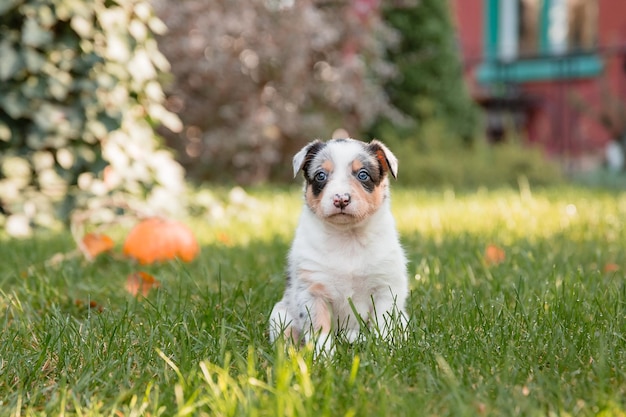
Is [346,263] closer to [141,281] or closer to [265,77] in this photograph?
[141,281]

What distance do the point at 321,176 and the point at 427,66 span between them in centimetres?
811

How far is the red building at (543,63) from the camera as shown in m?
14.3

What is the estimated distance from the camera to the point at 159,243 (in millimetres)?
4320

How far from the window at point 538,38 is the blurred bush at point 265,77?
5768 mm

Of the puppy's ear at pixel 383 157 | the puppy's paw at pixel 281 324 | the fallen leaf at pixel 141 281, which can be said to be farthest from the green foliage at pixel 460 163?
the puppy's paw at pixel 281 324

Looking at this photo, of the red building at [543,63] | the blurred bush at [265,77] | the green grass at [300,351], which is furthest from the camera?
the red building at [543,63]

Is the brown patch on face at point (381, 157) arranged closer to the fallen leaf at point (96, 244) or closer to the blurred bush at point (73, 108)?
the fallen leaf at point (96, 244)

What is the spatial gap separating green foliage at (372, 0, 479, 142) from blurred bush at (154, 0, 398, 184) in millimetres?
528

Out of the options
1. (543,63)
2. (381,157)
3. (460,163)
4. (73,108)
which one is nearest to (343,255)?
(381,157)

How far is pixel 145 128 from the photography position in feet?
20.6

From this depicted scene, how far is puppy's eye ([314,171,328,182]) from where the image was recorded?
2.95 metres

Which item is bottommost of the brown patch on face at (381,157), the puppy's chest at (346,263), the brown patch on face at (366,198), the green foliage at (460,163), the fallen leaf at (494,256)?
the green foliage at (460,163)

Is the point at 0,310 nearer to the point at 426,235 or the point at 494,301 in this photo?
the point at 494,301

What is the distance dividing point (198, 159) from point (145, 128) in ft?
11.9
